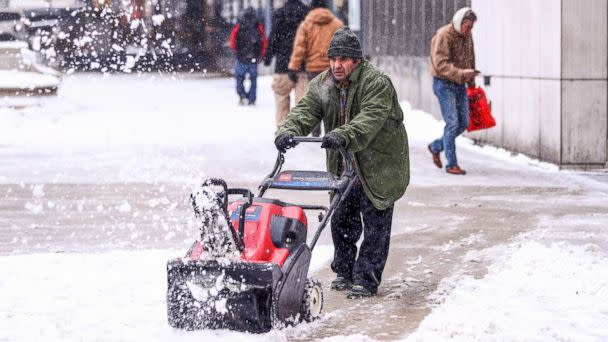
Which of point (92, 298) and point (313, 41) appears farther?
point (313, 41)

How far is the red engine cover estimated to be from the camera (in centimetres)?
644

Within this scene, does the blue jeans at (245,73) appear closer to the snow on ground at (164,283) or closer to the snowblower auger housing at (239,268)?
the snow on ground at (164,283)

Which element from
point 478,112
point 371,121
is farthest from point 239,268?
point 478,112

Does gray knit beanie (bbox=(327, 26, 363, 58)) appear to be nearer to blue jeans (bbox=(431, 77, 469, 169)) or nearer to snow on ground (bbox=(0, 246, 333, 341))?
snow on ground (bbox=(0, 246, 333, 341))

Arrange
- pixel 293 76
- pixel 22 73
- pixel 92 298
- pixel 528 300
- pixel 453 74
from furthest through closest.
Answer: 1. pixel 22 73
2. pixel 293 76
3. pixel 453 74
4. pixel 92 298
5. pixel 528 300

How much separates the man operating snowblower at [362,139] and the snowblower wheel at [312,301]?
2.36 ft

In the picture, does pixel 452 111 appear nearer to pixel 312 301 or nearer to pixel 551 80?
pixel 551 80

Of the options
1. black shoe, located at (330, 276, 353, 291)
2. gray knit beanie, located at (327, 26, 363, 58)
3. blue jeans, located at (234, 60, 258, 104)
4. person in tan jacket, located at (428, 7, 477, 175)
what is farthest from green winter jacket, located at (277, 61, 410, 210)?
blue jeans, located at (234, 60, 258, 104)

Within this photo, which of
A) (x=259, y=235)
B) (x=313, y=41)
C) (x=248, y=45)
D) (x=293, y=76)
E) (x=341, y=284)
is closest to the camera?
(x=259, y=235)

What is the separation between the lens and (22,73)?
21.3 m

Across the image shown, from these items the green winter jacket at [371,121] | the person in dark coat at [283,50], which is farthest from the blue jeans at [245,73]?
the green winter jacket at [371,121]

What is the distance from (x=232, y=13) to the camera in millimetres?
35906

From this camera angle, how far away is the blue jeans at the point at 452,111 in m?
13.6

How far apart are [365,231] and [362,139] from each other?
2.44 feet
